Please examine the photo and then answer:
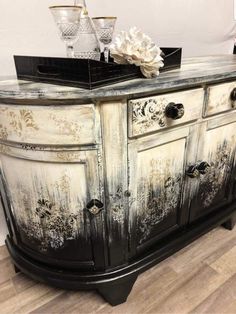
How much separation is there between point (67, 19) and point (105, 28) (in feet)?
0.53

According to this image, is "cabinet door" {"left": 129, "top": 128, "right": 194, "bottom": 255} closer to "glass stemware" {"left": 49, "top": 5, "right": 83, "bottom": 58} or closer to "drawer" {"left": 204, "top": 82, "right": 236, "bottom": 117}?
"drawer" {"left": 204, "top": 82, "right": 236, "bottom": 117}

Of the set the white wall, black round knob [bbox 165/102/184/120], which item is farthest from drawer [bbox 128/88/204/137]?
the white wall

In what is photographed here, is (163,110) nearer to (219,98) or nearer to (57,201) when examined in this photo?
(219,98)

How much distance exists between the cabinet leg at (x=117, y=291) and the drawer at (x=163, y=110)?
0.60 m

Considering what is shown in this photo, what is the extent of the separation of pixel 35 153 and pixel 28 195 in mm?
184

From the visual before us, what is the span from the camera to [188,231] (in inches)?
47.3

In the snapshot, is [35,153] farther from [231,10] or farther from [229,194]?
[231,10]

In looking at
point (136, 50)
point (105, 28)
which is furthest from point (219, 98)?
point (105, 28)

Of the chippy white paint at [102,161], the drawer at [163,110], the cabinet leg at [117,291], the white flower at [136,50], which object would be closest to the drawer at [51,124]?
the chippy white paint at [102,161]

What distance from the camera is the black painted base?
970 millimetres

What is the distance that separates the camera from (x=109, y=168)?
2.71ft

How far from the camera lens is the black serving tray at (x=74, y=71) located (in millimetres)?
729

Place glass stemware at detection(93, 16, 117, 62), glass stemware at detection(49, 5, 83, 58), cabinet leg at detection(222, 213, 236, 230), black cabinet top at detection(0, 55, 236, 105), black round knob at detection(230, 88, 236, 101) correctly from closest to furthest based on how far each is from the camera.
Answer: black cabinet top at detection(0, 55, 236, 105), glass stemware at detection(49, 5, 83, 58), glass stemware at detection(93, 16, 117, 62), black round knob at detection(230, 88, 236, 101), cabinet leg at detection(222, 213, 236, 230)

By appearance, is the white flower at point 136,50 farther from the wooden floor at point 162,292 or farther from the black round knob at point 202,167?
the wooden floor at point 162,292
